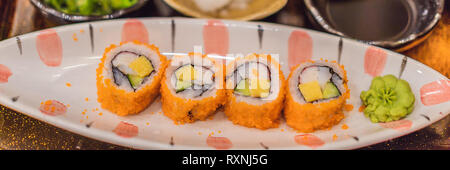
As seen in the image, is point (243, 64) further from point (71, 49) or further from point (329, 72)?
point (71, 49)

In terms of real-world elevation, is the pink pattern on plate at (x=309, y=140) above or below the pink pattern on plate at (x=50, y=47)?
below

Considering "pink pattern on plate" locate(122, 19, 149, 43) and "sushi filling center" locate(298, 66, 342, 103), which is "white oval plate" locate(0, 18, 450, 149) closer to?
"pink pattern on plate" locate(122, 19, 149, 43)

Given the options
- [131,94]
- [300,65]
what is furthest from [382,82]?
[131,94]

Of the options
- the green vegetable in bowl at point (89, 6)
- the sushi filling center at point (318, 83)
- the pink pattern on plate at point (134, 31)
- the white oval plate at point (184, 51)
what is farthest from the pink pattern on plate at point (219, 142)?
the green vegetable in bowl at point (89, 6)

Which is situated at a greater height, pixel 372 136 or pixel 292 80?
pixel 292 80

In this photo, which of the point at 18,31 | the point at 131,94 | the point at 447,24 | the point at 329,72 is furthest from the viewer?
the point at 447,24

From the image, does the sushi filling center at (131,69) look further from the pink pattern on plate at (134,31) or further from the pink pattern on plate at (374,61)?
the pink pattern on plate at (374,61)
